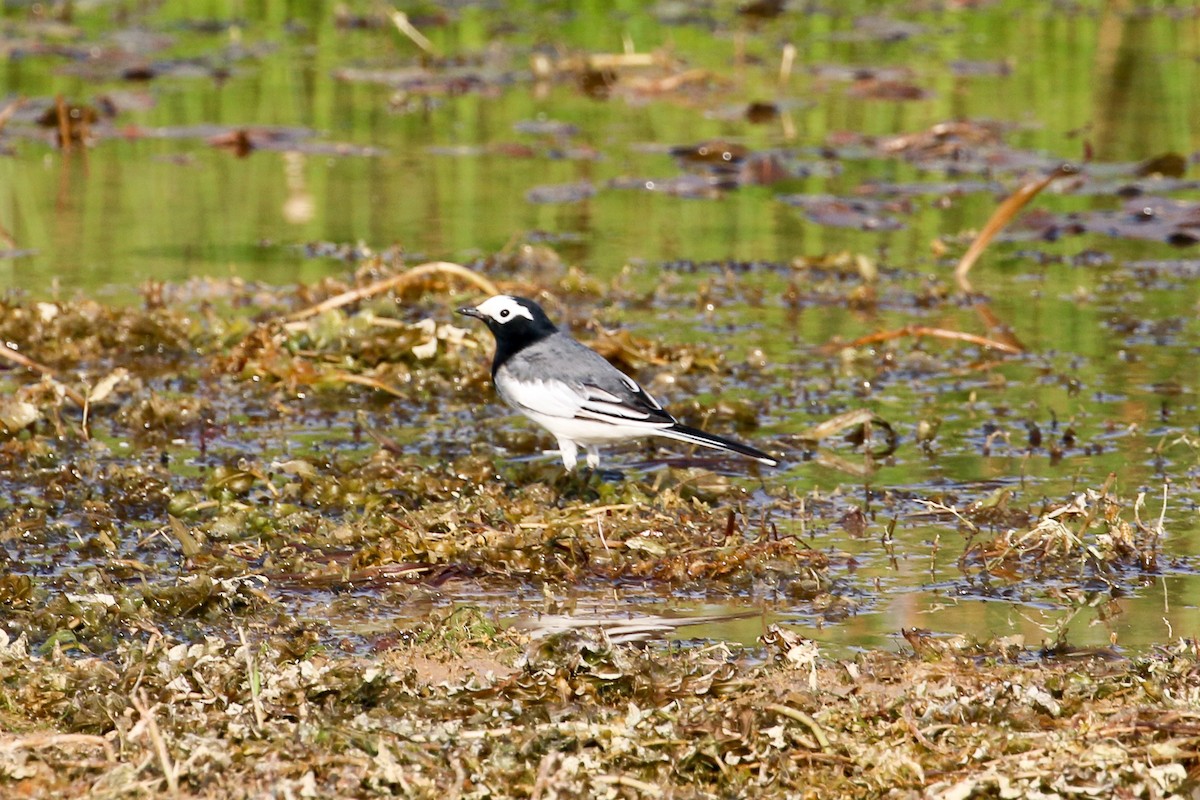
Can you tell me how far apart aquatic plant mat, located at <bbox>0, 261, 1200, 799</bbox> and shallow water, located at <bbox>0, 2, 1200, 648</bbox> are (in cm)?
6

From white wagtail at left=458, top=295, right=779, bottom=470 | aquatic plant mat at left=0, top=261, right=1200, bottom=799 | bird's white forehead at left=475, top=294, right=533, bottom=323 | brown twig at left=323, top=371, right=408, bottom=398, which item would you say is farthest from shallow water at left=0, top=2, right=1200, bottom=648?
bird's white forehead at left=475, top=294, right=533, bottom=323

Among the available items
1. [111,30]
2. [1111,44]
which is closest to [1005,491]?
[1111,44]

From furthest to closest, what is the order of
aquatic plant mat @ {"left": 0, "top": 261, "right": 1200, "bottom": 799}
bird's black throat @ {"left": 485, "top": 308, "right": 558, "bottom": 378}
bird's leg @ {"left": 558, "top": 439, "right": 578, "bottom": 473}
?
bird's black throat @ {"left": 485, "top": 308, "right": 558, "bottom": 378}
bird's leg @ {"left": 558, "top": 439, "right": 578, "bottom": 473}
aquatic plant mat @ {"left": 0, "top": 261, "right": 1200, "bottom": 799}

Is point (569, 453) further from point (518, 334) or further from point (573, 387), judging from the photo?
point (518, 334)

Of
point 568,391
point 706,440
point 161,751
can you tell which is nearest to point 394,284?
point 568,391

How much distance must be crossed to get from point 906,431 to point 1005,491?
1449 mm

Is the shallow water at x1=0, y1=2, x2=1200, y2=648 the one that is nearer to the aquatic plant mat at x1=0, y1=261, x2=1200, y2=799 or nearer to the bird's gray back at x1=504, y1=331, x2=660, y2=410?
the aquatic plant mat at x1=0, y1=261, x2=1200, y2=799

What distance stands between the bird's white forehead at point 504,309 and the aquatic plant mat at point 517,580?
1.92ft

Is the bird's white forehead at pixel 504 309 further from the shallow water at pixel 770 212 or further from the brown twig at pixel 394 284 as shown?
the brown twig at pixel 394 284

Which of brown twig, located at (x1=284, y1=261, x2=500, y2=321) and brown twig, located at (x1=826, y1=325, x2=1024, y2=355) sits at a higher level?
brown twig, located at (x1=284, y1=261, x2=500, y2=321)

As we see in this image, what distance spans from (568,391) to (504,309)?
0.69 metres

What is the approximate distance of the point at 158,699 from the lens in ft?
15.1

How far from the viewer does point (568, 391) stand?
6.89 m

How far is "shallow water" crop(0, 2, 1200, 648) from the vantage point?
6816mm
